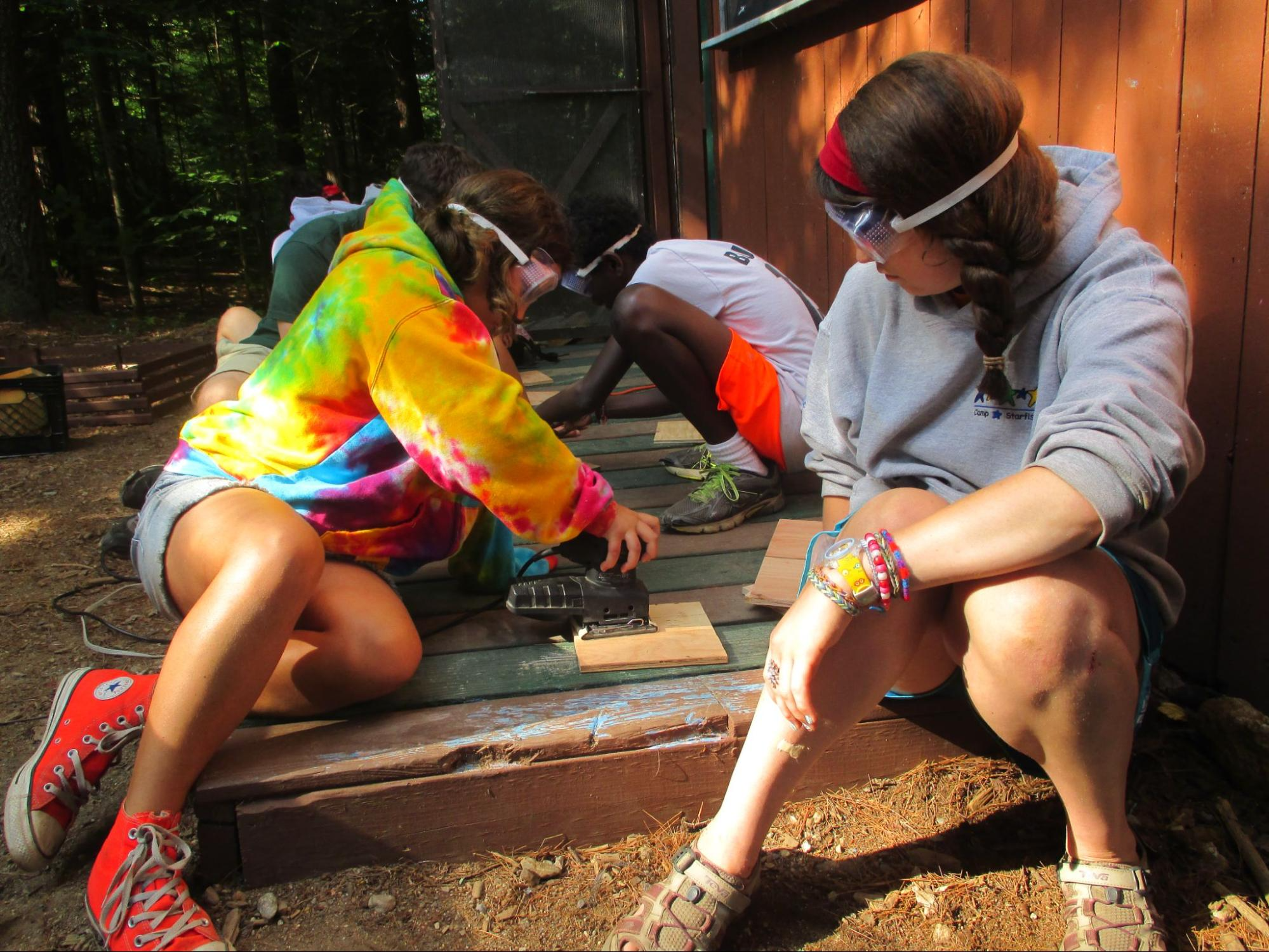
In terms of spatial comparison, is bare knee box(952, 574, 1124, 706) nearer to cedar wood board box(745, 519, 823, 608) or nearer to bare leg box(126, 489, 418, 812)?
cedar wood board box(745, 519, 823, 608)

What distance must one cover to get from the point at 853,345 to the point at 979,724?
30.5 inches

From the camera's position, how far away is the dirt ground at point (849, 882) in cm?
153

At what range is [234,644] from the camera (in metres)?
1.56

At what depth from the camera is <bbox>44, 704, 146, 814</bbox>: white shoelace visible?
5.41 feet

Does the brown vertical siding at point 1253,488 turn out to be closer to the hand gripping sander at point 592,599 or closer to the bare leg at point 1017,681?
the bare leg at point 1017,681

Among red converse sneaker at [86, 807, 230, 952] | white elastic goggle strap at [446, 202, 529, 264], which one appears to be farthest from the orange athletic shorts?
red converse sneaker at [86, 807, 230, 952]

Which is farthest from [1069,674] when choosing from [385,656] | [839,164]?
[385,656]

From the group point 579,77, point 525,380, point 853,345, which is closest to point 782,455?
point 853,345

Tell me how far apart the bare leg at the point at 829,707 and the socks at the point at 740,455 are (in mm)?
1470

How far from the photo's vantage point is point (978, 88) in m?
1.37

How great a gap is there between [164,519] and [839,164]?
136cm

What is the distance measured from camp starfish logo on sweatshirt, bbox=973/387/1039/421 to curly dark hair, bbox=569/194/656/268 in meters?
2.08

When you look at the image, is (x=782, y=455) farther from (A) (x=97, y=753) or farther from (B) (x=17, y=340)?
(B) (x=17, y=340)

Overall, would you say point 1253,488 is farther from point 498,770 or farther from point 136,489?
point 136,489
